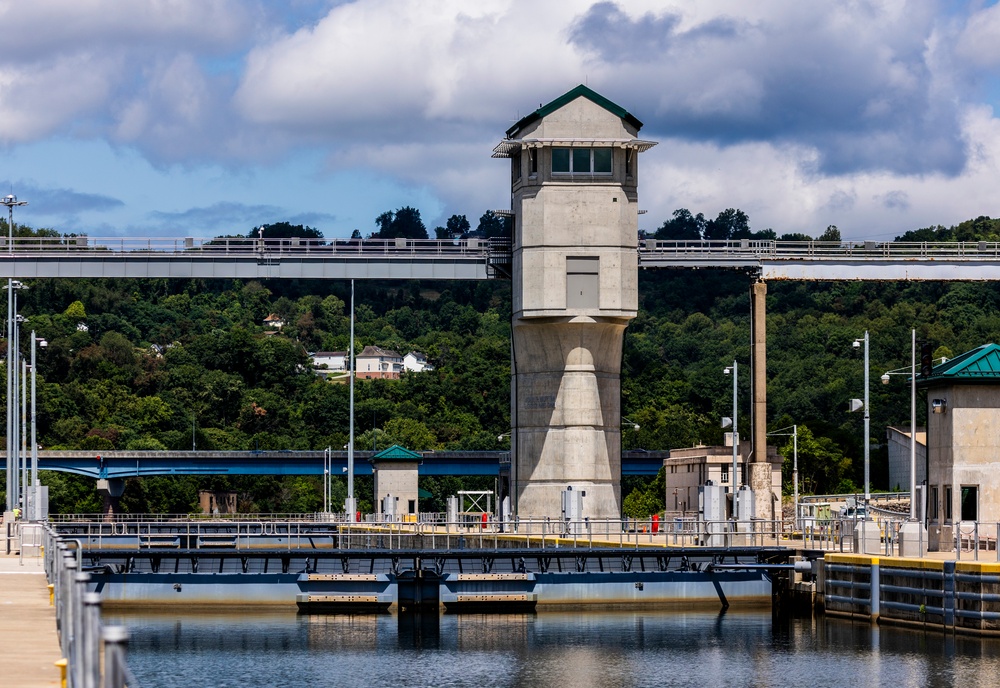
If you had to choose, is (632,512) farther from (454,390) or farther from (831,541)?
(454,390)

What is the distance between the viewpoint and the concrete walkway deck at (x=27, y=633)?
21312mm

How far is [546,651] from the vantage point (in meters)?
46.7

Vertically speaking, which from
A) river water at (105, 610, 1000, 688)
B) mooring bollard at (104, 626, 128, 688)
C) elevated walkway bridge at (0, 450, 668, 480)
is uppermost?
mooring bollard at (104, 626, 128, 688)

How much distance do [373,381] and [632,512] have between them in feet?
250

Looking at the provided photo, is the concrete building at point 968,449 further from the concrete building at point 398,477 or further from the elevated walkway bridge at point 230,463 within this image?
the elevated walkway bridge at point 230,463

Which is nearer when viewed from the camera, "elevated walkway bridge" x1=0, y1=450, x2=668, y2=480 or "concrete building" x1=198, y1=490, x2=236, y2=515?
"elevated walkway bridge" x1=0, y1=450, x2=668, y2=480

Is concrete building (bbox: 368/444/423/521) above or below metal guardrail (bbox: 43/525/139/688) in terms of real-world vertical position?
below

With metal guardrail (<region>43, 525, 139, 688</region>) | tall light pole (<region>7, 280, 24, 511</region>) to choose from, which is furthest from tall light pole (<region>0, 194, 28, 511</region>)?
metal guardrail (<region>43, 525, 139, 688</region>)

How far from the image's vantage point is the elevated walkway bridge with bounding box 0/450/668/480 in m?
138

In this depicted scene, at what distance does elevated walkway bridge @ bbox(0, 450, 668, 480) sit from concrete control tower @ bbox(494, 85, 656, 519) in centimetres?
5457

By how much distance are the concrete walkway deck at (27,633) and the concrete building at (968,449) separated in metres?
28.4

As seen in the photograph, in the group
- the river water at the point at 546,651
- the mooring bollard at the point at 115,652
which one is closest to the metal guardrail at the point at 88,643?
the mooring bollard at the point at 115,652

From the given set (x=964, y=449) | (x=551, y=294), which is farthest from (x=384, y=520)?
(x=964, y=449)

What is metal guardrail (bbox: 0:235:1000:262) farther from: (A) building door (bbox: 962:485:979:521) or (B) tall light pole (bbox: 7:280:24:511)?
(A) building door (bbox: 962:485:979:521)
